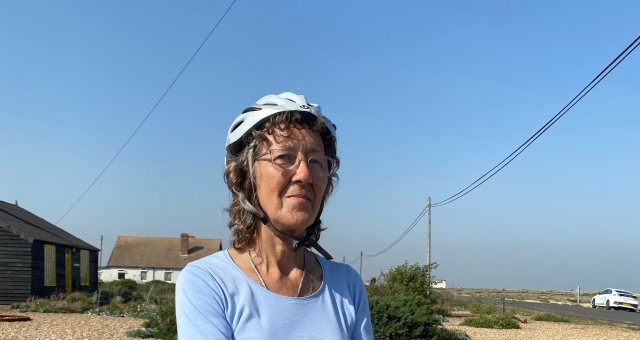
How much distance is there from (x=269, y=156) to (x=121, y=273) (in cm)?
5126

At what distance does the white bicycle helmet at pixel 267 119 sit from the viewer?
5.60ft

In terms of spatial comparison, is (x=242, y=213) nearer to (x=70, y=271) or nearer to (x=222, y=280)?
(x=222, y=280)

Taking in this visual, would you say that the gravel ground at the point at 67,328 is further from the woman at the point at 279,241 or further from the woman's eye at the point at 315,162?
the woman's eye at the point at 315,162

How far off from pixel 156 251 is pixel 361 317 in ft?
169

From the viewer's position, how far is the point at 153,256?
49.9m

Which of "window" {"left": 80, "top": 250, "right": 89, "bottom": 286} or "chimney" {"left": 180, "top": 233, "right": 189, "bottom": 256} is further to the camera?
"chimney" {"left": 180, "top": 233, "right": 189, "bottom": 256}

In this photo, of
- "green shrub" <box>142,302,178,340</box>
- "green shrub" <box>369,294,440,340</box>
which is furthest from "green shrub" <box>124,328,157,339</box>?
"green shrub" <box>369,294,440,340</box>

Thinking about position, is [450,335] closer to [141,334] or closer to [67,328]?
[141,334]

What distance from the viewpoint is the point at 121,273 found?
160 feet

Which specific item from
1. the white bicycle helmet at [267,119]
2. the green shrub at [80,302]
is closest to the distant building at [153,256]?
the green shrub at [80,302]

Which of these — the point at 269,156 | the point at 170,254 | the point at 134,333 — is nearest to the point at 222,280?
the point at 269,156

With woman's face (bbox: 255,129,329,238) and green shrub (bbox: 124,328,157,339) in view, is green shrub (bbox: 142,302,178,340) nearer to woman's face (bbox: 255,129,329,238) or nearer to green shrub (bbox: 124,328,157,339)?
green shrub (bbox: 124,328,157,339)

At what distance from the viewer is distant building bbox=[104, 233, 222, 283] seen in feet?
159

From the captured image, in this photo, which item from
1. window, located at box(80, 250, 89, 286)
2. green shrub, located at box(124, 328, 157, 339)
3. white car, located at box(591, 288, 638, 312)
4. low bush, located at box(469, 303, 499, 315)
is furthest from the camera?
white car, located at box(591, 288, 638, 312)
